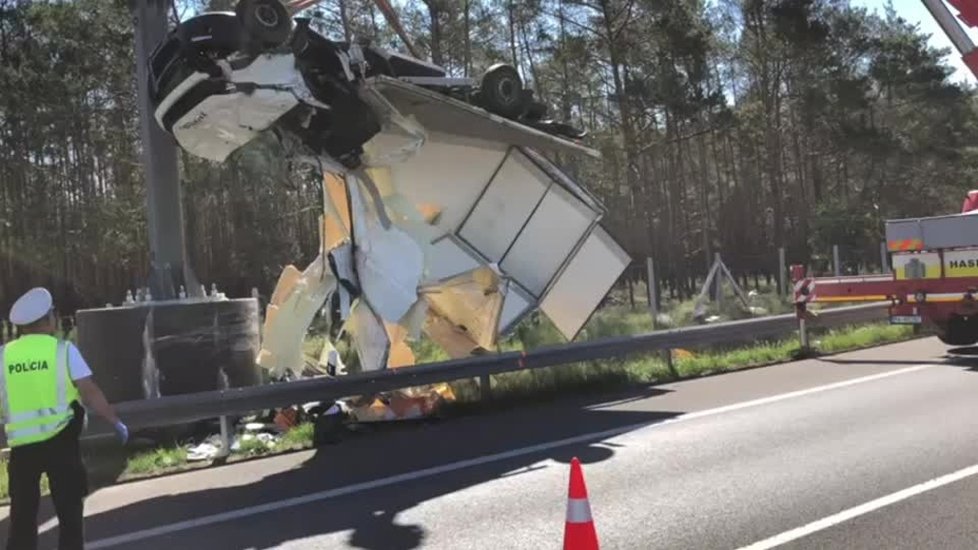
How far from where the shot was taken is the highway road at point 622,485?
542 centimetres

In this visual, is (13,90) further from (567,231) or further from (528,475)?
(528,475)

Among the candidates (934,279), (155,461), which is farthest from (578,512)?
(934,279)

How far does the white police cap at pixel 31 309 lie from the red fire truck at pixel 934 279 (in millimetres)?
12130

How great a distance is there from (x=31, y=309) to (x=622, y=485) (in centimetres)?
398

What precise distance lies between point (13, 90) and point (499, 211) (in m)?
27.9

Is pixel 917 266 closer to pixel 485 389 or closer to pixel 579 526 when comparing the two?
pixel 485 389

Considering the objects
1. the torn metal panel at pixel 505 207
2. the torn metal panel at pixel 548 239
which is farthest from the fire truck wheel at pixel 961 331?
the torn metal panel at pixel 505 207

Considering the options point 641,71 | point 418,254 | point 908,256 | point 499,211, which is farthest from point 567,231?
point 641,71

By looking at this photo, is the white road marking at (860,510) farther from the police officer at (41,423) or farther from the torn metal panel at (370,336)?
the torn metal panel at (370,336)

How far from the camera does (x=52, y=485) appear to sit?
4730 mm

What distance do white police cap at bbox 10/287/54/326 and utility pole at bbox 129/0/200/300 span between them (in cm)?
554

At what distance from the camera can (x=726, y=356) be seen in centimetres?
1383

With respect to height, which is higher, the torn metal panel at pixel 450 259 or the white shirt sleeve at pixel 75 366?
the torn metal panel at pixel 450 259

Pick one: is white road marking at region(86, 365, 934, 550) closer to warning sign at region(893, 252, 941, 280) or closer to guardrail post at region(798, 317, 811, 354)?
guardrail post at region(798, 317, 811, 354)
